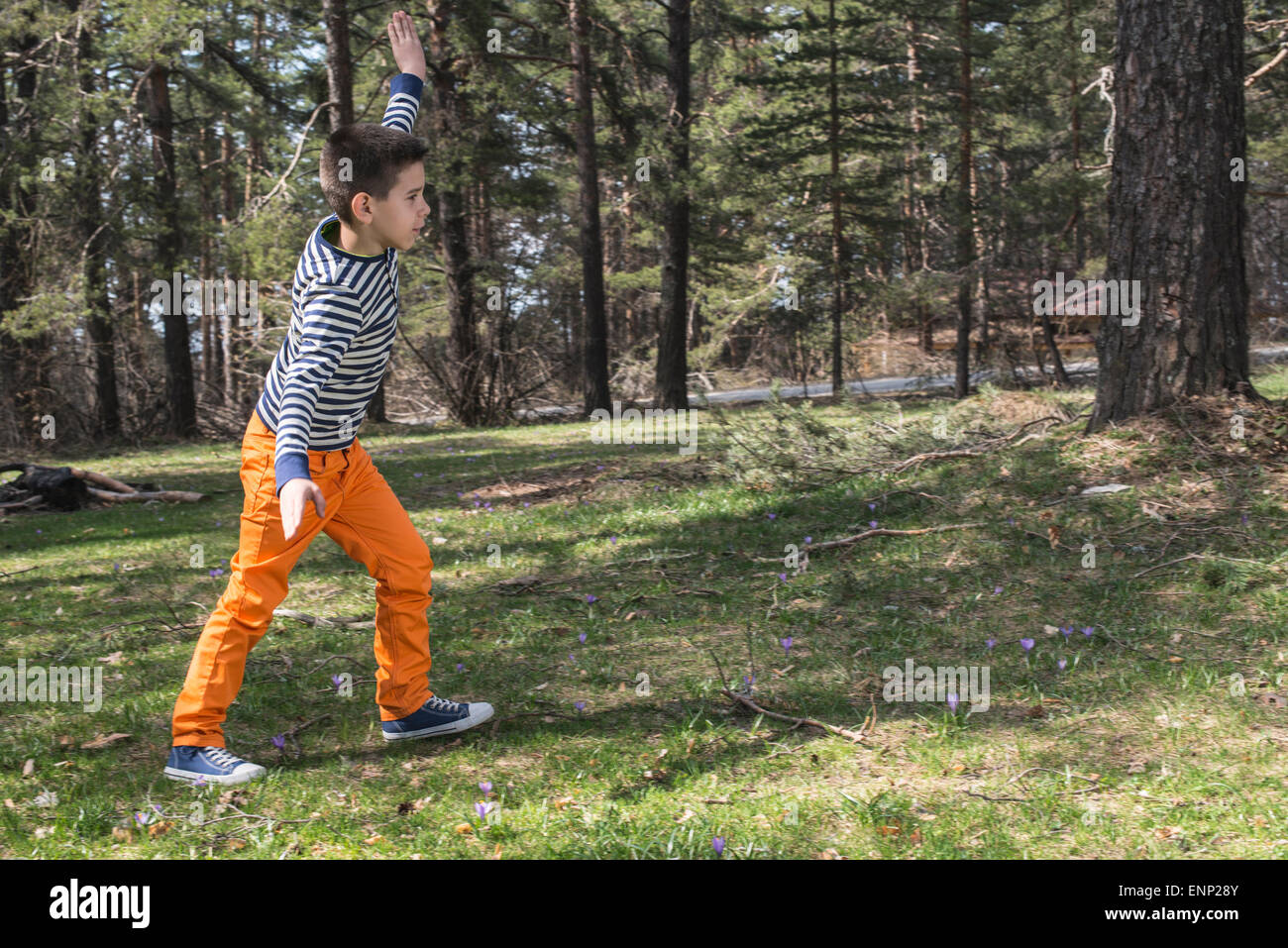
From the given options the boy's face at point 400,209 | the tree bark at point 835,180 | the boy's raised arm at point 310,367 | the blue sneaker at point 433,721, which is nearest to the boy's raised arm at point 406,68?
the boy's face at point 400,209

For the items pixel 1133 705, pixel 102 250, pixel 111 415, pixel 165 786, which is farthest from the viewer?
pixel 111 415

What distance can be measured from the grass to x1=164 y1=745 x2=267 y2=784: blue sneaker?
0.06m

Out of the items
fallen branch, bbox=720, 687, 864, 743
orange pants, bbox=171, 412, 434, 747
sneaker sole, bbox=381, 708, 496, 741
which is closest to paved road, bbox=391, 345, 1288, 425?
fallen branch, bbox=720, 687, 864, 743

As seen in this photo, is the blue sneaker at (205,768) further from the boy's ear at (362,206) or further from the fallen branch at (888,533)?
the fallen branch at (888,533)

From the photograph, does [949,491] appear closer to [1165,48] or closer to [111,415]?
[1165,48]

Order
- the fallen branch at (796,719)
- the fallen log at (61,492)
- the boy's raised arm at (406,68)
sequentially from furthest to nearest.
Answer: the fallen log at (61,492) → the boy's raised arm at (406,68) → the fallen branch at (796,719)

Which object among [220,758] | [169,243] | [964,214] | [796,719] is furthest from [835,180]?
[220,758]

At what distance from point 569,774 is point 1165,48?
5.96 metres

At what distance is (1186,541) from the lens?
5543 mm

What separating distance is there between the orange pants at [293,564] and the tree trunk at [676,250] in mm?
14571

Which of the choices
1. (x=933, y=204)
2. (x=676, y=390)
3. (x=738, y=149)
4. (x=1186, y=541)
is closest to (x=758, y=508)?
(x=1186, y=541)

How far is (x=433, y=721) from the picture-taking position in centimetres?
395

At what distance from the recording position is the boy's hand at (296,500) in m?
2.96

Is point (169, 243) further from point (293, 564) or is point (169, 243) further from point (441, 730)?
point (293, 564)
